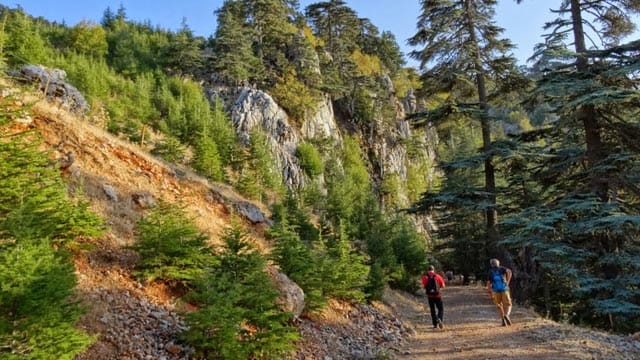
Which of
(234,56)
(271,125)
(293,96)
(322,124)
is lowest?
(271,125)

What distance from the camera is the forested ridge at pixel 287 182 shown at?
4.98 m

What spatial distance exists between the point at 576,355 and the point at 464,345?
78.6 inches

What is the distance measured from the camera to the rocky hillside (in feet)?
17.3

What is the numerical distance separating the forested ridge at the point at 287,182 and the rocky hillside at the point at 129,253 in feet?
0.36

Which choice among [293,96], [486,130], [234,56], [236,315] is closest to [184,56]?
[234,56]

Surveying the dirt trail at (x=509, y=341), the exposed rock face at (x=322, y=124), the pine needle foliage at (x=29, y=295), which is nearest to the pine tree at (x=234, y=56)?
the exposed rock face at (x=322, y=124)

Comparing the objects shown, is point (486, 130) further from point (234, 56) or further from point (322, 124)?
point (234, 56)

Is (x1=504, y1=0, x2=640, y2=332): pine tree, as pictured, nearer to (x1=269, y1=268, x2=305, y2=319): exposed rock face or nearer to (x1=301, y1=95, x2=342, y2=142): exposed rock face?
(x1=269, y1=268, x2=305, y2=319): exposed rock face

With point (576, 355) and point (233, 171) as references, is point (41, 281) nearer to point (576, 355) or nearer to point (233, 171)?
point (576, 355)

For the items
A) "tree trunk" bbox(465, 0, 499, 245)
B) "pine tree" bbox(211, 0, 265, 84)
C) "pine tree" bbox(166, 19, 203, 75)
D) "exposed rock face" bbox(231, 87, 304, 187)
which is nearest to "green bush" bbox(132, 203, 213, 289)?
"tree trunk" bbox(465, 0, 499, 245)

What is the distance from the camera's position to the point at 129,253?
7336 mm

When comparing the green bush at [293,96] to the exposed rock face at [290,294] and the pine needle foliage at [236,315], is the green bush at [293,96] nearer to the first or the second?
the exposed rock face at [290,294]

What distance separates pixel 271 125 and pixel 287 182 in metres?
4.90

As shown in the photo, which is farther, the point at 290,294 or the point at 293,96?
the point at 293,96
